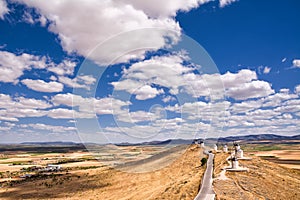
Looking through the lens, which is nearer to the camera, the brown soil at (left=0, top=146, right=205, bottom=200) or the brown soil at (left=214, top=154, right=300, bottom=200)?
the brown soil at (left=214, top=154, right=300, bottom=200)

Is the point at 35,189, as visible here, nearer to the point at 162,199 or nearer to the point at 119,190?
the point at 119,190

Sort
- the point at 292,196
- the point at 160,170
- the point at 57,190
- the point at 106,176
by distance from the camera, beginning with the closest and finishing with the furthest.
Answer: the point at 292,196, the point at 57,190, the point at 160,170, the point at 106,176

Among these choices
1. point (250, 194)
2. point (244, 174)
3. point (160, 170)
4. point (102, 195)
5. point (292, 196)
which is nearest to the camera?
point (250, 194)

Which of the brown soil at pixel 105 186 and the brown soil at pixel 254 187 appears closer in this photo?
the brown soil at pixel 254 187

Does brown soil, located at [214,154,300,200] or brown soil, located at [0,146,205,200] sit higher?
brown soil, located at [214,154,300,200]

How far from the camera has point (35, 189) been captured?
244 feet

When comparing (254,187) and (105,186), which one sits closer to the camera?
(254,187)

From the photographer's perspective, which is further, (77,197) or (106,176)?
(106,176)

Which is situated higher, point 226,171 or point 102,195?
point 226,171

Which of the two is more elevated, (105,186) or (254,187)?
(254,187)

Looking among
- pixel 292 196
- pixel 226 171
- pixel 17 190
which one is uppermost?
pixel 226 171

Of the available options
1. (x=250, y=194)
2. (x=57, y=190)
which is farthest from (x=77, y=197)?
(x=250, y=194)

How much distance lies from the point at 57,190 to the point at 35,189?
7.18 meters

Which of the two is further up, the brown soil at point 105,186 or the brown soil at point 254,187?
the brown soil at point 254,187
